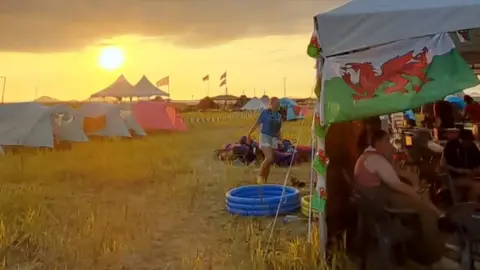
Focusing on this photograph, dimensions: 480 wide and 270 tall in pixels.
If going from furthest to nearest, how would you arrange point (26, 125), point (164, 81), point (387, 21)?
point (164, 81) < point (26, 125) < point (387, 21)

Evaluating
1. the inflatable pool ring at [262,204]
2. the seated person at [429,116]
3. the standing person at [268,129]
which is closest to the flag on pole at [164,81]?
the standing person at [268,129]

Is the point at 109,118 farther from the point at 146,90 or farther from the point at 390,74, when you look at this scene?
the point at 390,74

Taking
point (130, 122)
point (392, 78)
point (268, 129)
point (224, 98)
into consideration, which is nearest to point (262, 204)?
point (268, 129)

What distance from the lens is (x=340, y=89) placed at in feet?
14.4

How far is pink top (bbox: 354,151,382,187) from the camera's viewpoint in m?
4.45

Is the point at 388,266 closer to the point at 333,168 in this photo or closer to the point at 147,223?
the point at 333,168

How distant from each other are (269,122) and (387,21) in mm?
4970

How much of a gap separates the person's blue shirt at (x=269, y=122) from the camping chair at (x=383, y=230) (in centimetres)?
494

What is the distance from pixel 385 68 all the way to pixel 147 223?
390cm

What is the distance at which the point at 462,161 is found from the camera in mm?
5320

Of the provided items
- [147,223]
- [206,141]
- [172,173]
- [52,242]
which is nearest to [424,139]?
[147,223]

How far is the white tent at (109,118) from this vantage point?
61.8 ft

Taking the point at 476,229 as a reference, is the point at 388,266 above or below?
below

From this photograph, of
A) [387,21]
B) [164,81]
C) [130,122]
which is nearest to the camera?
[387,21]
